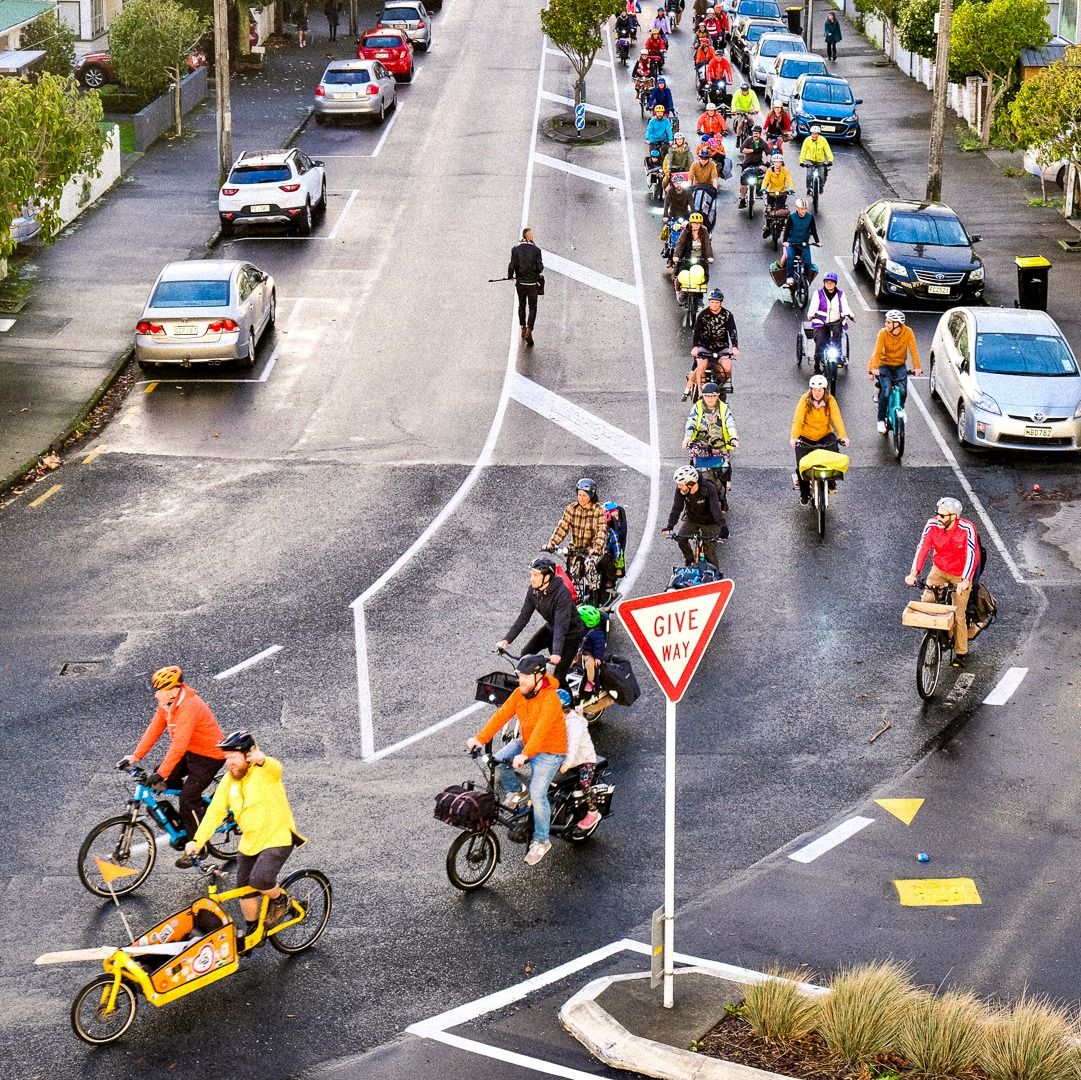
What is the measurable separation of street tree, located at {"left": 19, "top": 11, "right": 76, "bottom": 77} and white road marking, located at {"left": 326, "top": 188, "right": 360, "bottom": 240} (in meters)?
11.0

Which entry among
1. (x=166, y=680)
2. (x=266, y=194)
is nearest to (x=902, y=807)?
(x=166, y=680)

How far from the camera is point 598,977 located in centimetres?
1197

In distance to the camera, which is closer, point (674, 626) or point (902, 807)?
point (674, 626)

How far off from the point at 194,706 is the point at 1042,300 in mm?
20760

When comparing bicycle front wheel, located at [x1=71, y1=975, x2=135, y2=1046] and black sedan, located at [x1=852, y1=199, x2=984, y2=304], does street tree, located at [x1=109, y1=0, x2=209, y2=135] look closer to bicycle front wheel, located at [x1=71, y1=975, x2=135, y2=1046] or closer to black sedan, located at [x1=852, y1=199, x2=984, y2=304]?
black sedan, located at [x1=852, y1=199, x2=984, y2=304]

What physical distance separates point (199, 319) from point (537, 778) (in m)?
15.6

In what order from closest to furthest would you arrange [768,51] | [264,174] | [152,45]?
[264,174]
[152,45]
[768,51]

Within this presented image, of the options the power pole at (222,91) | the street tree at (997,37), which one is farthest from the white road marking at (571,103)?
the power pole at (222,91)

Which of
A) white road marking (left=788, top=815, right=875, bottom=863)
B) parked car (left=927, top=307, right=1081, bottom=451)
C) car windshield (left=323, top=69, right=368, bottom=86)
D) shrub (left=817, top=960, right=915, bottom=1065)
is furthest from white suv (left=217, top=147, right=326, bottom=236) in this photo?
shrub (left=817, top=960, right=915, bottom=1065)

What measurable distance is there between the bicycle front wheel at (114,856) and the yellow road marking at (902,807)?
5794 mm

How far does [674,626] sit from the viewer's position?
11.3 metres

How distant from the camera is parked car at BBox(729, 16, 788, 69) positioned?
5522 cm

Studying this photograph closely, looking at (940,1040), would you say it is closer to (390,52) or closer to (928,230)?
(928,230)

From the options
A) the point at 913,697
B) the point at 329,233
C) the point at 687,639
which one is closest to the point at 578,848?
the point at 687,639
